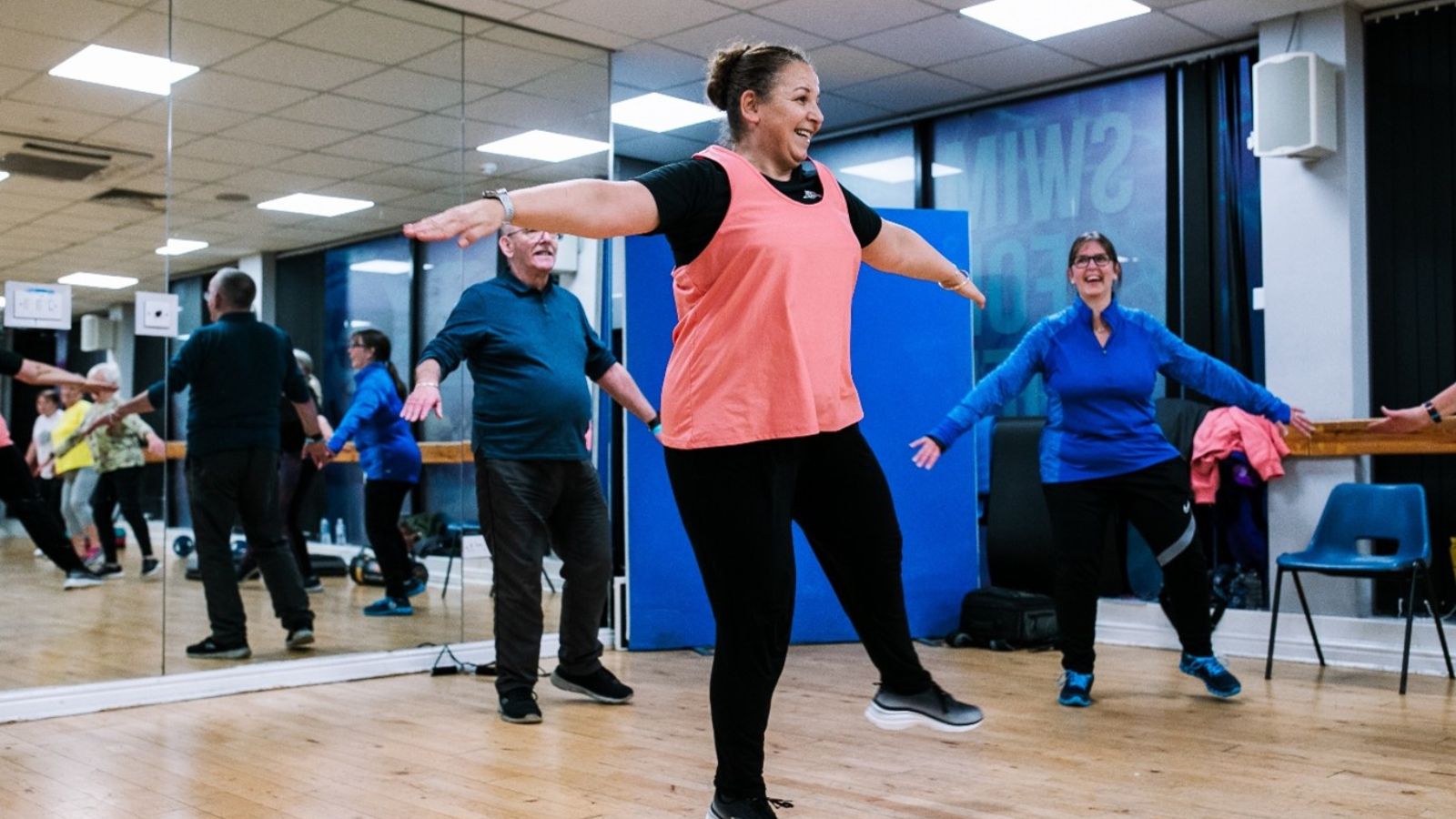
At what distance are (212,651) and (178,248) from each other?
1446 mm

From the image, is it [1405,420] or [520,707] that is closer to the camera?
[520,707]

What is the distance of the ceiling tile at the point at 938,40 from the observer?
5.96 meters

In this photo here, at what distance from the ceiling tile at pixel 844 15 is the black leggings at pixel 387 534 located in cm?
255

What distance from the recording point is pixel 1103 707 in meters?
4.39

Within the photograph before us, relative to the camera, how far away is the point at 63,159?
453 cm

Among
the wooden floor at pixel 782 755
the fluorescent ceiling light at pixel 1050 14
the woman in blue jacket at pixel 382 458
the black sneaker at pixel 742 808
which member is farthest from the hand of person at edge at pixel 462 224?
the fluorescent ceiling light at pixel 1050 14

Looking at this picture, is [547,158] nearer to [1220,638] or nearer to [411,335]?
[411,335]

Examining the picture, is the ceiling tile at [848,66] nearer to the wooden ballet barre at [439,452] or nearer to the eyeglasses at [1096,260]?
the eyeglasses at [1096,260]

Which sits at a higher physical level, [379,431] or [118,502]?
[379,431]

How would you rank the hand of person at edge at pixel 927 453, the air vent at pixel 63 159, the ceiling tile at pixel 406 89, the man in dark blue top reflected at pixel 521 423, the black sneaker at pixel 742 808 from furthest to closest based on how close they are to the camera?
the ceiling tile at pixel 406 89
the air vent at pixel 63 159
the man in dark blue top reflected at pixel 521 423
the hand of person at edge at pixel 927 453
the black sneaker at pixel 742 808

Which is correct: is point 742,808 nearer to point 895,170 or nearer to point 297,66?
point 297,66

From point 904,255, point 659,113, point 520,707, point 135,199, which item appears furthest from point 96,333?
point 659,113

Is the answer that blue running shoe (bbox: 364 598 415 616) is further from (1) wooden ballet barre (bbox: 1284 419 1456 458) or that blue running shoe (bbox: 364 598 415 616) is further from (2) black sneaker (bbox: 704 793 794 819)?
(1) wooden ballet barre (bbox: 1284 419 1456 458)

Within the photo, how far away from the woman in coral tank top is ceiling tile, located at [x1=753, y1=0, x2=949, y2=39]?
330 cm
